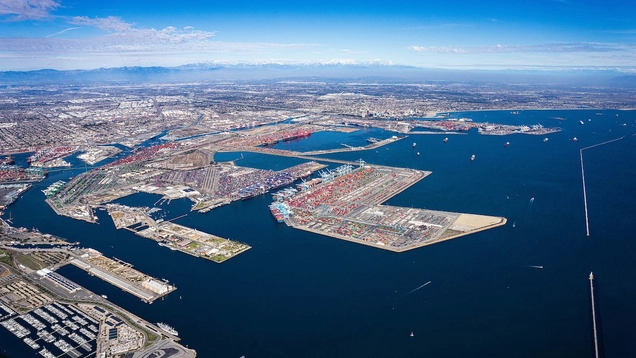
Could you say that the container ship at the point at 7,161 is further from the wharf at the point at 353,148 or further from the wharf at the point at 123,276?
the wharf at the point at 353,148

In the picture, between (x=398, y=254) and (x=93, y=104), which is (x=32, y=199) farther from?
(x=93, y=104)

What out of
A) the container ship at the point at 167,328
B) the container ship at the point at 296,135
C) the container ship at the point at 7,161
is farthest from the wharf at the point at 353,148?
the container ship at the point at 167,328

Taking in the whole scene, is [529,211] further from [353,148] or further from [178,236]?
[353,148]

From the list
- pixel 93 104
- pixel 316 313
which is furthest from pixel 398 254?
pixel 93 104

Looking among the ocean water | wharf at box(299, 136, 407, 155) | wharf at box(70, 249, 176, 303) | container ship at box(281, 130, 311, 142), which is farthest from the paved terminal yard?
container ship at box(281, 130, 311, 142)

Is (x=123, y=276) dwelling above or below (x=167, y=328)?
above

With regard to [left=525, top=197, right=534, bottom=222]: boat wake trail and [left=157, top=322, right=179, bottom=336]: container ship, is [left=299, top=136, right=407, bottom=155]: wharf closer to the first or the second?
[left=525, top=197, right=534, bottom=222]: boat wake trail

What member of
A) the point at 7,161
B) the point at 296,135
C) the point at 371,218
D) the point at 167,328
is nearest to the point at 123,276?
the point at 167,328
